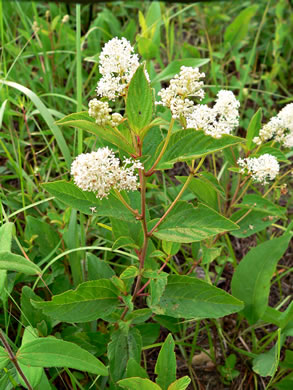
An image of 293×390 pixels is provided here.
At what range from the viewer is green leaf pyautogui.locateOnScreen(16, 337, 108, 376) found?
1223mm

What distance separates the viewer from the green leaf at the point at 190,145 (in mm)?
1113

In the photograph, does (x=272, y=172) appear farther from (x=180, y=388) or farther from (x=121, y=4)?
(x=121, y=4)

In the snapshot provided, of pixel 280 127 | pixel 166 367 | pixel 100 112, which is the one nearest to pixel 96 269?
pixel 166 367

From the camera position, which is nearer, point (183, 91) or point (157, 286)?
point (183, 91)

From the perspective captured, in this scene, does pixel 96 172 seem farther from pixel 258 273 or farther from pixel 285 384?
pixel 285 384

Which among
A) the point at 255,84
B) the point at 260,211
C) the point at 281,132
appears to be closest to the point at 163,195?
the point at 260,211

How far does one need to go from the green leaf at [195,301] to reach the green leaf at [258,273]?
13.8 inches

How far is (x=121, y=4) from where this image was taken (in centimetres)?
313

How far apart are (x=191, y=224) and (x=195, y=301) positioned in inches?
11.5

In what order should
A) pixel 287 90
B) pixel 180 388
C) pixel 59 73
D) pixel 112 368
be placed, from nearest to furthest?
pixel 180 388 < pixel 112 368 < pixel 59 73 < pixel 287 90

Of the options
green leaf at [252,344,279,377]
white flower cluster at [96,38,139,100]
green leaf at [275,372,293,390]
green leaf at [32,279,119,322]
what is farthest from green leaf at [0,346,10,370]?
green leaf at [275,372,293,390]

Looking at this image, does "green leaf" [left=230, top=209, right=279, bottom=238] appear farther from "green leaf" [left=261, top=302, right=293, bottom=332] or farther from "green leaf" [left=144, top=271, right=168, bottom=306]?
"green leaf" [left=144, top=271, right=168, bottom=306]

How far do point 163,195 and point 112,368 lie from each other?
862 mm

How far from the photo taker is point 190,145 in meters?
1.16
